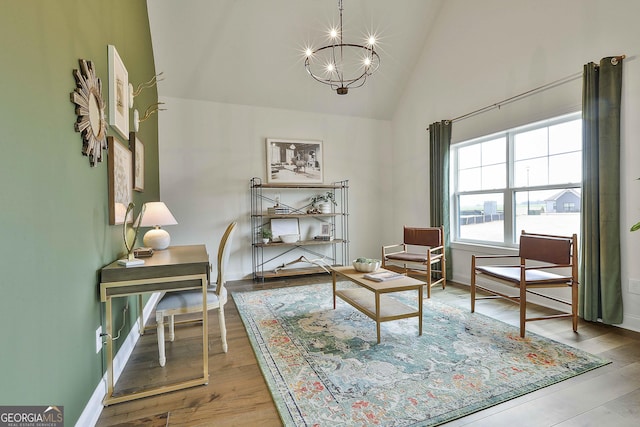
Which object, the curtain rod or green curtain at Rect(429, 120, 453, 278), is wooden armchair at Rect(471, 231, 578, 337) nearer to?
green curtain at Rect(429, 120, 453, 278)

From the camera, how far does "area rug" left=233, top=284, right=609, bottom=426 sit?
1.65 meters

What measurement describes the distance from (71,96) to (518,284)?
3.24 m

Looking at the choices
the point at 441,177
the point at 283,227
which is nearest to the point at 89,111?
the point at 283,227

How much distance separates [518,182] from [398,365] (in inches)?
109

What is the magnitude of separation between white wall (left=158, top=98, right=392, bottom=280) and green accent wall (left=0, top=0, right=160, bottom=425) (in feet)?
8.55

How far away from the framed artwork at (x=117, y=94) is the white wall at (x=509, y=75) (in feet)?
12.8

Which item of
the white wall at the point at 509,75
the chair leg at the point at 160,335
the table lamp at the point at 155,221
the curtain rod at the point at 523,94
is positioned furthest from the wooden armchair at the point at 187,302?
the curtain rod at the point at 523,94

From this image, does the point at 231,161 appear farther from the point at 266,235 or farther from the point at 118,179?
the point at 118,179

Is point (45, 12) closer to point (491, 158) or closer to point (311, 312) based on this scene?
point (311, 312)

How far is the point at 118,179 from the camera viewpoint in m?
2.19

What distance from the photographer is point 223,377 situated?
2004 mm

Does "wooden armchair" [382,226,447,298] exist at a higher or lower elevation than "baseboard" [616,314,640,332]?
higher

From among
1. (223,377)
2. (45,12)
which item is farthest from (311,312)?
(45,12)

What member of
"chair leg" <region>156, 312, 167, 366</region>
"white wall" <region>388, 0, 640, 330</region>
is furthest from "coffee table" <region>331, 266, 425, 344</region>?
"white wall" <region>388, 0, 640, 330</region>
